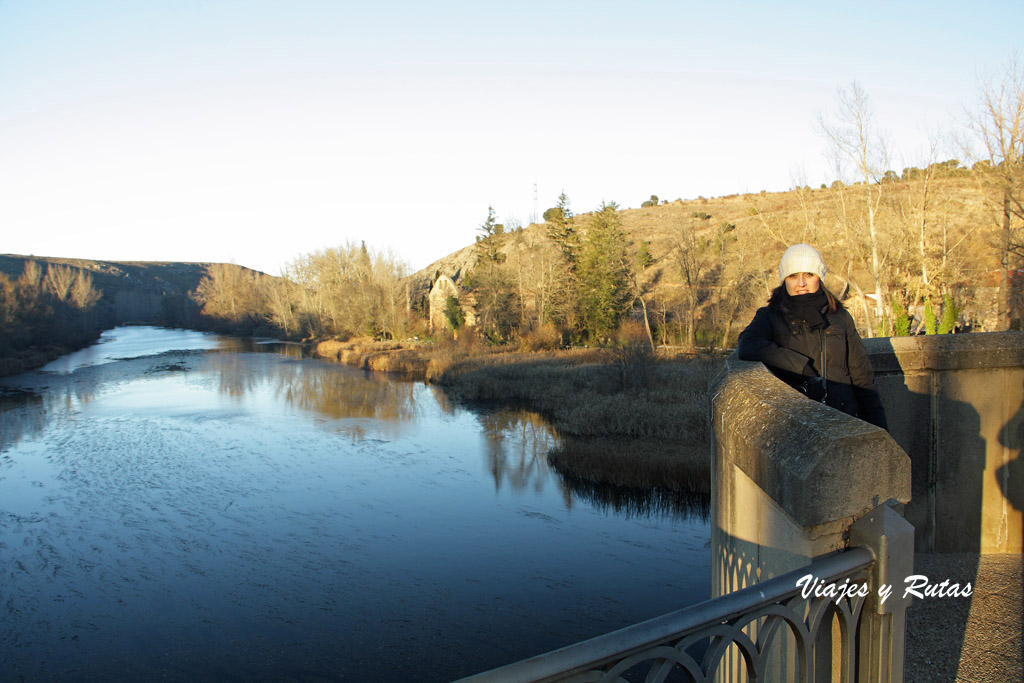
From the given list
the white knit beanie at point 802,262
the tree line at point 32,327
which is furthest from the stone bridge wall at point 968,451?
the tree line at point 32,327

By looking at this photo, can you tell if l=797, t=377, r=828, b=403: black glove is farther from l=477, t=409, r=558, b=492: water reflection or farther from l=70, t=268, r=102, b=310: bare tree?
Result: l=70, t=268, r=102, b=310: bare tree

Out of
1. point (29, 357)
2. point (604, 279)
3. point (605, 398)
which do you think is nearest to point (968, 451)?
point (605, 398)

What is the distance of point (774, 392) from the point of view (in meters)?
2.77

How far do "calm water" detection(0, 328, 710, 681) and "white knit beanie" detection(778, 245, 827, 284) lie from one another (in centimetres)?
591

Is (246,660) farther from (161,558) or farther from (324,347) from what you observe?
(324,347)

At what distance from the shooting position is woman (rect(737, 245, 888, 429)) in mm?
3328

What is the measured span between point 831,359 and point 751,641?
6.18 ft

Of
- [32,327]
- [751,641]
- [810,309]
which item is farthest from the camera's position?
[32,327]

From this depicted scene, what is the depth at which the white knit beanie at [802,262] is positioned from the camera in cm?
347

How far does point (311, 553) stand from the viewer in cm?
1067

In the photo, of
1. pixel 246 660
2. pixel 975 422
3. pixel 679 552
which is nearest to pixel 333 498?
pixel 246 660

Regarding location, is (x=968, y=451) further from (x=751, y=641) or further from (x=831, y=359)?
(x=751, y=641)

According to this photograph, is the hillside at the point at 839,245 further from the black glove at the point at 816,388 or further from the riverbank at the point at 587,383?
the black glove at the point at 816,388

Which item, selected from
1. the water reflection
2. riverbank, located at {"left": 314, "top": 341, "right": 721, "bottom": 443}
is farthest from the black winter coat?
the water reflection
